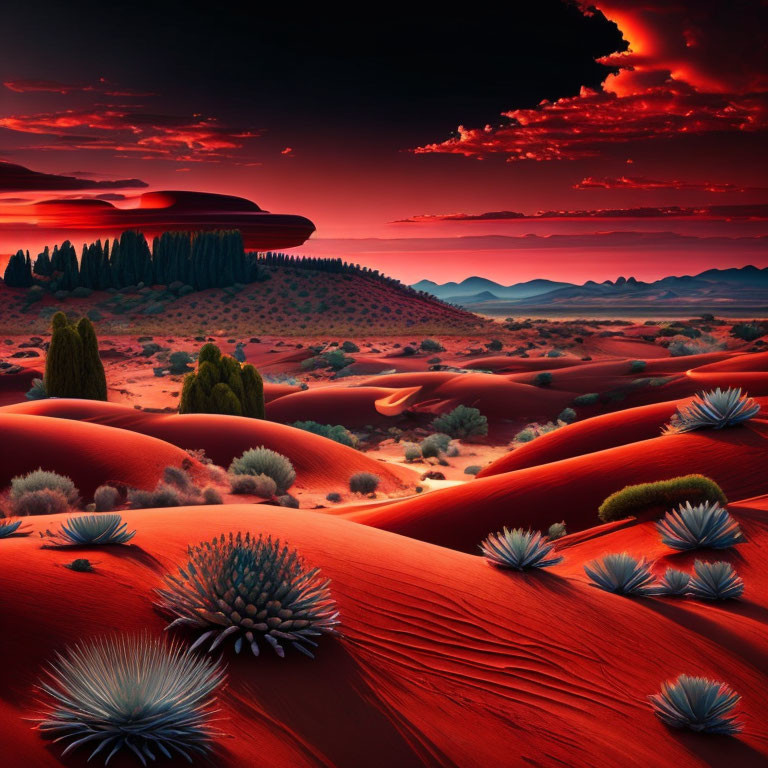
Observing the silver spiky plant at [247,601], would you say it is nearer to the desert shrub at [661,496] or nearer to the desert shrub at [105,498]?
the desert shrub at [661,496]

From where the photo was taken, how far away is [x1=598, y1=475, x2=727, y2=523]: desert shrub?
11750mm

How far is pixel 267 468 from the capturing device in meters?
21.3

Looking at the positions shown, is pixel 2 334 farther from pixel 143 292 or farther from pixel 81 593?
pixel 81 593

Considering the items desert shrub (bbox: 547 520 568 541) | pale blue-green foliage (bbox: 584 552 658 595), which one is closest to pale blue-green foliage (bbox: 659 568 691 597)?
pale blue-green foliage (bbox: 584 552 658 595)

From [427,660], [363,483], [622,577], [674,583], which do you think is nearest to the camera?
[427,660]

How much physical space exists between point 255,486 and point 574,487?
8508mm

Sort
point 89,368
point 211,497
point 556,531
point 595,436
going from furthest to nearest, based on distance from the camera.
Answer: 1. point 89,368
2. point 595,436
3. point 211,497
4. point 556,531

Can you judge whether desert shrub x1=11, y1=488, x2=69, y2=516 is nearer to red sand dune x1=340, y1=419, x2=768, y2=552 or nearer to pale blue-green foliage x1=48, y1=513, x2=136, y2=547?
red sand dune x1=340, y1=419, x2=768, y2=552

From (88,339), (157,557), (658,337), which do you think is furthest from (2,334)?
(157,557)

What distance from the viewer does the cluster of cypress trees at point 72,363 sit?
32.5m

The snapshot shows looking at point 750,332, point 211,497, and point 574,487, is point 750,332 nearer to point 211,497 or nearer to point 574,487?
point 574,487

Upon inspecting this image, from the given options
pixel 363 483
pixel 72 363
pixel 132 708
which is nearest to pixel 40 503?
pixel 363 483

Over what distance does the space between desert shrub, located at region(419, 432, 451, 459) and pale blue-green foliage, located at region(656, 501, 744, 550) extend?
1936 cm

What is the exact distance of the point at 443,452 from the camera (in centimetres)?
3073
